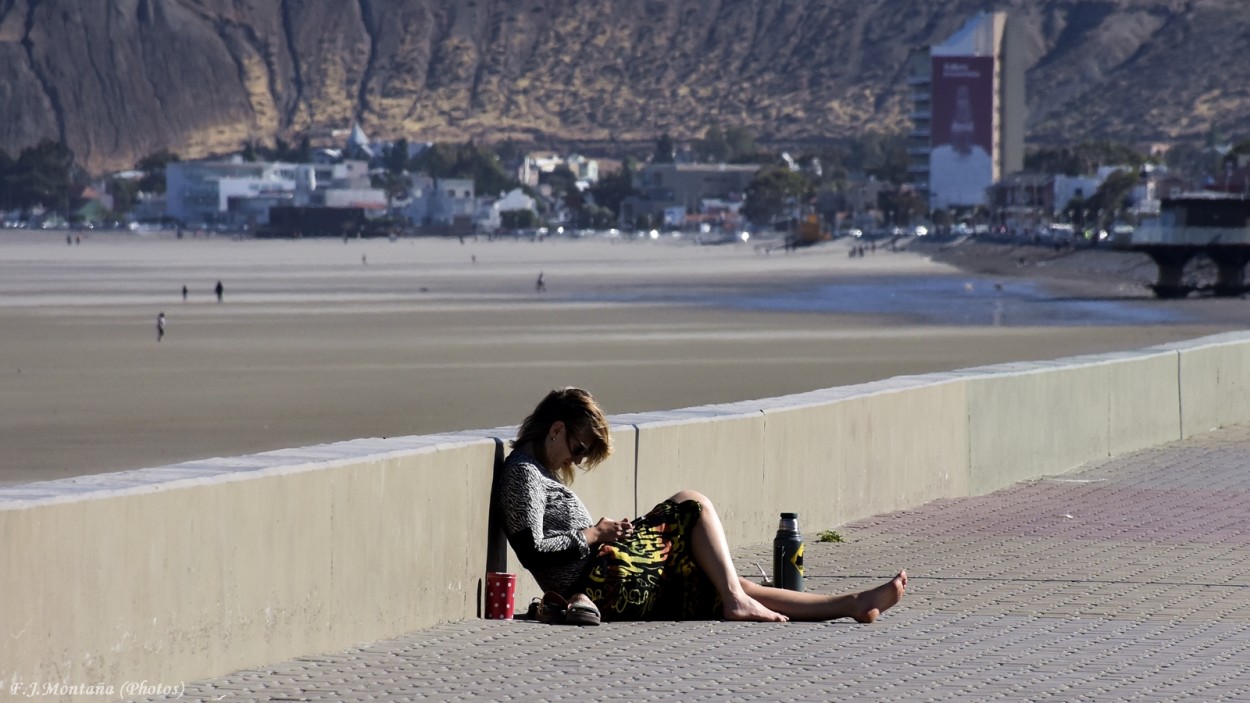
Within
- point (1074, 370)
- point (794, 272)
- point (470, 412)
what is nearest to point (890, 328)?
point (470, 412)

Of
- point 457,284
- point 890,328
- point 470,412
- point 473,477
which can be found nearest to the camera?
point 473,477

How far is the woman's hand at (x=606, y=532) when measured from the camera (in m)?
8.23

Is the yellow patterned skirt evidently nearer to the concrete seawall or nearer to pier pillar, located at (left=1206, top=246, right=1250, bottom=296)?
the concrete seawall

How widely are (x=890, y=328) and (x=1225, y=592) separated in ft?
Answer: 121

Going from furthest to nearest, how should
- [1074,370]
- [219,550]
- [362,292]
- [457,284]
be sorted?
[457,284] → [362,292] → [1074,370] → [219,550]

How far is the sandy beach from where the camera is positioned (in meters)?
25.0

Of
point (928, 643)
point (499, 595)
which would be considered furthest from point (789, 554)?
point (499, 595)

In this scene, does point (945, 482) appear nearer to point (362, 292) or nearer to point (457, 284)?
point (362, 292)

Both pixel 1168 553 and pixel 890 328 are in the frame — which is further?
pixel 890 328

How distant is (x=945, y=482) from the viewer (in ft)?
43.4

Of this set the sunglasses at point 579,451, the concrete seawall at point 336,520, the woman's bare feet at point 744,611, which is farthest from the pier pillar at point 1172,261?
the sunglasses at point 579,451

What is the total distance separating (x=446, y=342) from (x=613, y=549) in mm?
32377

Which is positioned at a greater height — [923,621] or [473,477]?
[473,477]

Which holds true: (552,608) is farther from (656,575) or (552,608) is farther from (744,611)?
(744,611)
